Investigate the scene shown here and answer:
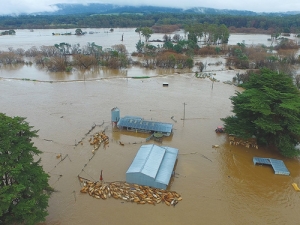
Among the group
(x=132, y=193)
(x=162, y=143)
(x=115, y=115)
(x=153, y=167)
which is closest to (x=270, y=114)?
(x=162, y=143)

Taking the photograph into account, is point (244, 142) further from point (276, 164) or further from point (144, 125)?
point (144, 125)

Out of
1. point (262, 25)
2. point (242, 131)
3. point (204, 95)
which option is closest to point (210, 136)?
point (242, 131)

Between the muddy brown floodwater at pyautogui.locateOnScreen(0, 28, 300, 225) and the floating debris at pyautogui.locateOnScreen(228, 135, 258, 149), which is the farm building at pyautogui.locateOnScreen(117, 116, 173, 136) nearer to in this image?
the muddy brown floodwater at pyautogui.locateOnScreen(0, 28, 300, 225)

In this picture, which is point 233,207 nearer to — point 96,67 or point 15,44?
point 96,67

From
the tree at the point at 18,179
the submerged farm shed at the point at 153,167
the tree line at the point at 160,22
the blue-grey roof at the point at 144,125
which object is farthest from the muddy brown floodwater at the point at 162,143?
the tree line at the point at 160,22

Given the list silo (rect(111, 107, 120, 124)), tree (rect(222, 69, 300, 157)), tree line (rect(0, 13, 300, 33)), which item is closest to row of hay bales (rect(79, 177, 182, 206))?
tree (rect(222, 69, 300, 157))

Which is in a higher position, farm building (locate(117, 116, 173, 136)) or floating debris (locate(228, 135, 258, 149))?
farm building (locate(117, 116, 173, 136))
